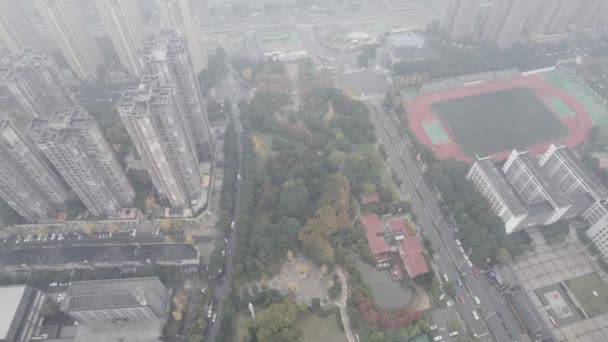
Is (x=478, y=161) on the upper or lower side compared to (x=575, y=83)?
lower

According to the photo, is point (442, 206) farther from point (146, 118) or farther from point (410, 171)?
point (146, 118)

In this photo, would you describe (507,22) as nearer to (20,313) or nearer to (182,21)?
(182,21)

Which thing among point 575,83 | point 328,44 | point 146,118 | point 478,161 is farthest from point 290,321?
point 575,83

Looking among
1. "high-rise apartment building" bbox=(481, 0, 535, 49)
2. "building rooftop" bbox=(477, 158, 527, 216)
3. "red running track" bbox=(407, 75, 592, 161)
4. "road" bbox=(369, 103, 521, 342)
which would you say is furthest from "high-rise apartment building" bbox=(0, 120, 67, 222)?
"high-rise apartment building" bbox=(481, 0, 535, 49)

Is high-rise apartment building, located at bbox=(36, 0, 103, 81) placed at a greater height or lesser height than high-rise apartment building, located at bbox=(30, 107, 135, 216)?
greater

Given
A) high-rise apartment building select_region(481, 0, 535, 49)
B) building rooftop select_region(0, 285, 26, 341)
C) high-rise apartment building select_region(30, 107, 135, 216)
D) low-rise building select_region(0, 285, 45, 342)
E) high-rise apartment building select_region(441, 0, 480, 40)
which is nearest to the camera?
building rooftop select_region(0, 285, 26, 341)

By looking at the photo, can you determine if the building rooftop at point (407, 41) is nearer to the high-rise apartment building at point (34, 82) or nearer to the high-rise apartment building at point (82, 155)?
the high-rise apartment building at point (82, 155)

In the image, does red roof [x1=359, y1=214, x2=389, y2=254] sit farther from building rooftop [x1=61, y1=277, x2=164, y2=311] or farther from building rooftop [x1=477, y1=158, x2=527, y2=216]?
building rooftop [x1=61, y1=277, x2=164, y2=311]

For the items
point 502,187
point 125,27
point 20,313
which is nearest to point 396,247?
point 502,187
